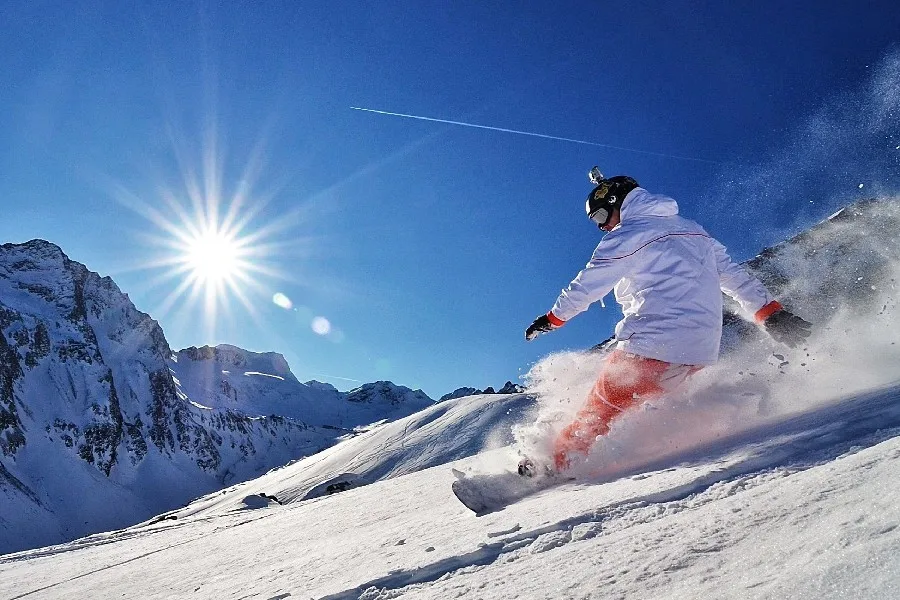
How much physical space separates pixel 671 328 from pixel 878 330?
177 centimetres

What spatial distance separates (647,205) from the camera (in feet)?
13.4

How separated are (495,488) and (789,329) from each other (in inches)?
111

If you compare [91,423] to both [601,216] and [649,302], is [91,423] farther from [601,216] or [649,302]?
[649,302]

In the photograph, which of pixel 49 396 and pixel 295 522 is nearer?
pixel 295 522

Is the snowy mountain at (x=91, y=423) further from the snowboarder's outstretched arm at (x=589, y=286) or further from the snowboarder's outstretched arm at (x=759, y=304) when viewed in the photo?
the snowboarder's outstretched arm at (x=759, y=304)

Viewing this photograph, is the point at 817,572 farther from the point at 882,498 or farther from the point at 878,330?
the point at 878,330

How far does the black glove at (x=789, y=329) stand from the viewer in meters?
4.07

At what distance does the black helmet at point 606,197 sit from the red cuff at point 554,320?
947 mm

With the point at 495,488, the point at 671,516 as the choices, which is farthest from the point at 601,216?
the point at 671,516

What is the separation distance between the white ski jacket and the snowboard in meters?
1.22

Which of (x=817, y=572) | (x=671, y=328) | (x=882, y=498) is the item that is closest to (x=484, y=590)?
(x=817, y=572)

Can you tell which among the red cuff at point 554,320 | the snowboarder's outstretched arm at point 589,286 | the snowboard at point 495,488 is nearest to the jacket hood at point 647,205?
the snowboarder's outstretched arm at point 589,286

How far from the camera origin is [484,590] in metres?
1.49

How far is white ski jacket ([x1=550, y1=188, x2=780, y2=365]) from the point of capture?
3.72m
